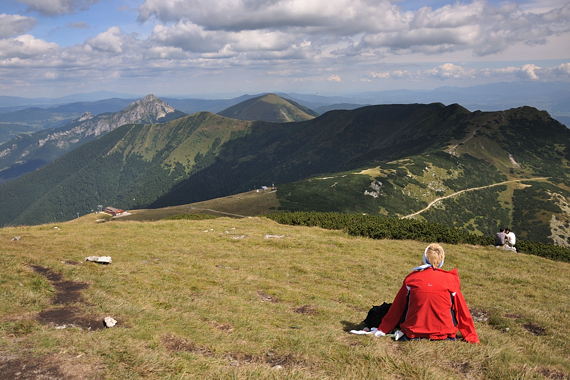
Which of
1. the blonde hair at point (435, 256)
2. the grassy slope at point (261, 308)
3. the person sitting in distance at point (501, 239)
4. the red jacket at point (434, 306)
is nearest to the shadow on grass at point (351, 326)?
the grassy slope at point (261, 308)

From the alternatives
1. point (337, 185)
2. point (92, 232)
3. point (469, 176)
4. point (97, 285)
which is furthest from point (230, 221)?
point (469, 176)

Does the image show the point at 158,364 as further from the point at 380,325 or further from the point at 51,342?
the point at 380,325

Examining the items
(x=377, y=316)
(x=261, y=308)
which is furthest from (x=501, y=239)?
(x=261, y=308)

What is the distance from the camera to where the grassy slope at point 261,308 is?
9.21 m

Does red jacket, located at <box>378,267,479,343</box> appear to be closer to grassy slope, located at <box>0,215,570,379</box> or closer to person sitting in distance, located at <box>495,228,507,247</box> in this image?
grassy slope, located at <box>0,215,570,379</box>

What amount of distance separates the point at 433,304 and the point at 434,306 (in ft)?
0.41

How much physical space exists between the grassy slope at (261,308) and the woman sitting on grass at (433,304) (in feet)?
1.83

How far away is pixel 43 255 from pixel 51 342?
46.2ft

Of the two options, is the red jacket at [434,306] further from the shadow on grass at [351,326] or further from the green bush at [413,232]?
the green bush at [413,232]

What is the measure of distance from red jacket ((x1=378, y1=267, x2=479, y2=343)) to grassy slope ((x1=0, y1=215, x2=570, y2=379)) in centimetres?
56

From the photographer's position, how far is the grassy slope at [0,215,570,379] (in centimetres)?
921

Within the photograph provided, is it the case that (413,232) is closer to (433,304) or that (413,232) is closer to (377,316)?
(377,316)

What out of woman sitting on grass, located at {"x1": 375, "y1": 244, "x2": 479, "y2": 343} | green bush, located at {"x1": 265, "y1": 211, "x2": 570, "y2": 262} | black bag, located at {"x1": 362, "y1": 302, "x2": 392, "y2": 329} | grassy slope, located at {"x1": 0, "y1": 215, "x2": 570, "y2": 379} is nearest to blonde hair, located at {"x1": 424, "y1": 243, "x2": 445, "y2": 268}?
woman sitting on grass, located at {"x1": 375, "y1": 244, "x2": 479, "y2": 343}

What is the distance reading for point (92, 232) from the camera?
1260 inches
